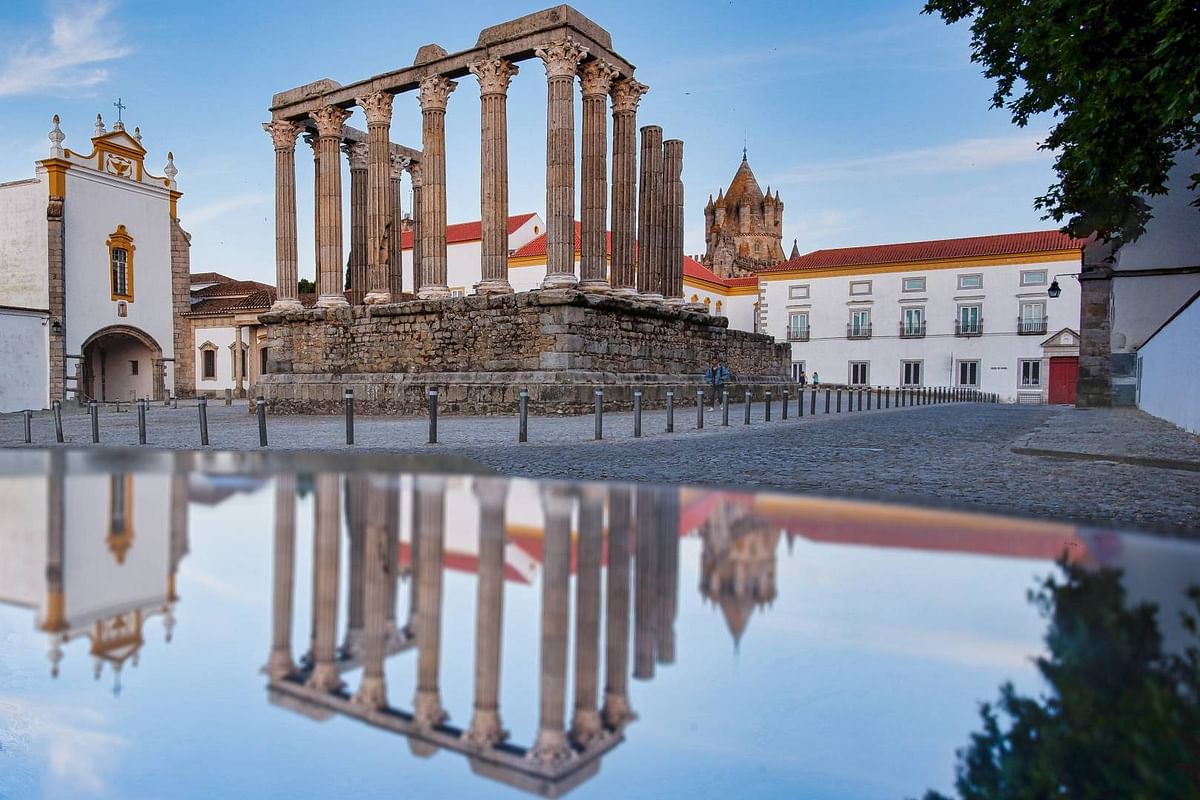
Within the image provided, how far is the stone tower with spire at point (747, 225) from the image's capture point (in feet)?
234

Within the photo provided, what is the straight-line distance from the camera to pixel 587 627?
837 millimetres

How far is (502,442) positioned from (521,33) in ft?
36.0

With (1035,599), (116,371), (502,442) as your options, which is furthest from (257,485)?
(116,371)

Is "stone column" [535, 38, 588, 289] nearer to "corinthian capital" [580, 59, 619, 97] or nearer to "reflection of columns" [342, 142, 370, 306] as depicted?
"corinthian capital" [580, 59, 619, 97]

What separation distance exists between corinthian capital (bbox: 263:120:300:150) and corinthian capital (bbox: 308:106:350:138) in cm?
105

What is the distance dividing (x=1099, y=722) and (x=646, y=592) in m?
0.45

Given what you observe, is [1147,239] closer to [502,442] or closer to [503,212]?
[503,212]

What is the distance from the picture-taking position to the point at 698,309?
72.4ft

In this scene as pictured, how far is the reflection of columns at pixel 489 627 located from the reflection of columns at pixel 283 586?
7.6 inches

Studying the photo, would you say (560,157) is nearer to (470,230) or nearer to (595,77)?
(595,77)

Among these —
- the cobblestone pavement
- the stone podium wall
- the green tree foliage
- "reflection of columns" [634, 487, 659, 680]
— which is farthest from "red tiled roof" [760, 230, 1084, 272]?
"reflection of columns" [634, 487, 659, 680]

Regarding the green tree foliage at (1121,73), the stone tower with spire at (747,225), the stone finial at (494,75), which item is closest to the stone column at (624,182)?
the stone finial at (494,75)

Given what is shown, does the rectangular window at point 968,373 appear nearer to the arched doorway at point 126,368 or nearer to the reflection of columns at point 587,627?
the arched doorway at point 126,368

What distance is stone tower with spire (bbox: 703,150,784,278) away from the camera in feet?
234
